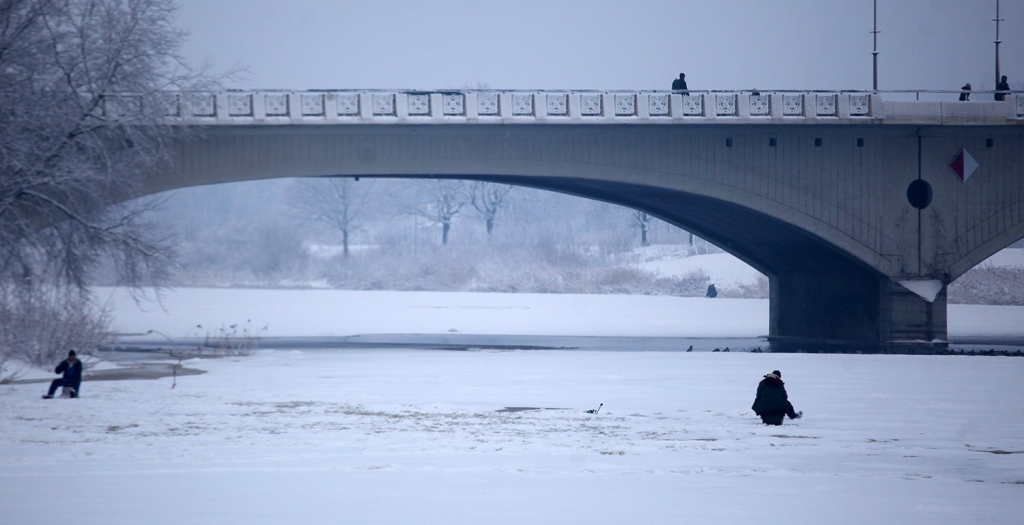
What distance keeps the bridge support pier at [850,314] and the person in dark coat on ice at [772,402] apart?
17452mm

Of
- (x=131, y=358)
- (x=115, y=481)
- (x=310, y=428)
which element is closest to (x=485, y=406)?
(x=310, y=428)

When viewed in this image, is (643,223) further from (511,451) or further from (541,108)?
(511,451)

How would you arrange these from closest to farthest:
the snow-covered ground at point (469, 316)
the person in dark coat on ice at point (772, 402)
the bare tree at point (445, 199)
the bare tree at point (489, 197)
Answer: the person in dark coat on ice at point (772, 402), the snow-covered ground at point (469, 316), the bare tree at point (489, 197), the bare tree at point (445, 199)

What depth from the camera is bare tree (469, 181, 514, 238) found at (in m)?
79.6

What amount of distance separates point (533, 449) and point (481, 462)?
102 centimetres

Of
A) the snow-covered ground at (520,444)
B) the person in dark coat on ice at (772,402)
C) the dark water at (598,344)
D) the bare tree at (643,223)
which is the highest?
the bare tree at (643,223)

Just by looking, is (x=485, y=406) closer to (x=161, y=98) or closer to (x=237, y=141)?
(x=161, y=98)

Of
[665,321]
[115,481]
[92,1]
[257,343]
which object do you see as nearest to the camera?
[115,481]

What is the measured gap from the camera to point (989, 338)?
36844 millimetres

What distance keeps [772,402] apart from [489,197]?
66674 millimetres

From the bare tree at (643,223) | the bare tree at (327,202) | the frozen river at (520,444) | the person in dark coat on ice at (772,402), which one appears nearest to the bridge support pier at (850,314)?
the frozen river at (520,444)

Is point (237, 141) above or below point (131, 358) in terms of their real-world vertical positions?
above

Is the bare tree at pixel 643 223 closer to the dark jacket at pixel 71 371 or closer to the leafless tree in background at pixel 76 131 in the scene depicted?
the leafless tree in background at pixel 76 131

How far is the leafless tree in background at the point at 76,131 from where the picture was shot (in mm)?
21469
